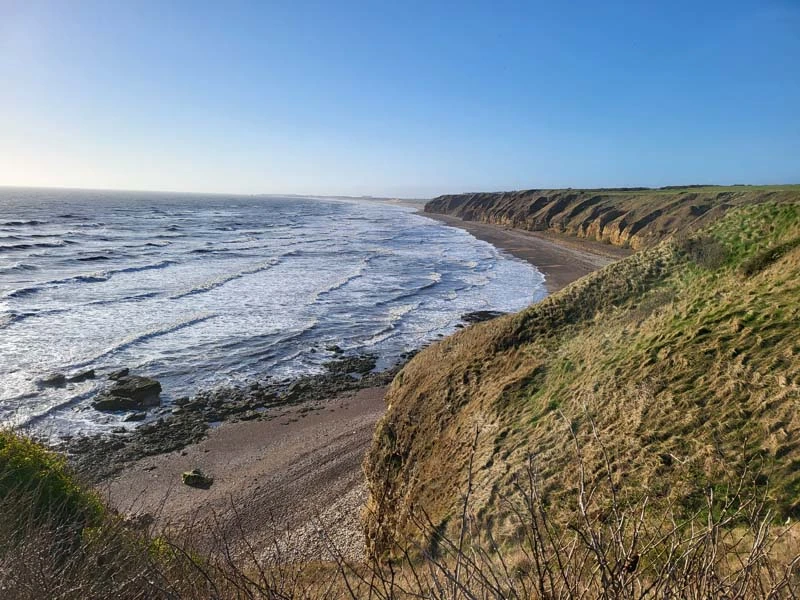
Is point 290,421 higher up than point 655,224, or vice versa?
point 655,224

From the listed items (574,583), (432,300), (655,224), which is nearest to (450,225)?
(655,224)

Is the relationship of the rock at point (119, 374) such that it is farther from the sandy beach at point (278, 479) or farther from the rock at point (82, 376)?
the sandy beach at point (278, 479)

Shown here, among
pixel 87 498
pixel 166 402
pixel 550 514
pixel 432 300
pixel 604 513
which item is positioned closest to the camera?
pixel 604 513

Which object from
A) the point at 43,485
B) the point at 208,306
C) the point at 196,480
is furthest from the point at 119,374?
the point at 43,485

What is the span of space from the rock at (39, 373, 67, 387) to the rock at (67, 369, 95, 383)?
0.24 meters

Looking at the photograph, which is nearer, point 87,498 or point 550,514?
point 550,514

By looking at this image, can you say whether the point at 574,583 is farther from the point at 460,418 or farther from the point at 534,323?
the point at 534,323

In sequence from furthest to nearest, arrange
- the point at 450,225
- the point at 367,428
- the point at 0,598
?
the point at 450,225 → the point at 367,428 → the point at 0,598

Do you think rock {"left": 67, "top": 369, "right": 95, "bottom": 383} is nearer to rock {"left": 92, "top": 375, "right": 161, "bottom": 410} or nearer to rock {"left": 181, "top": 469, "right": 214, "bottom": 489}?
rock {"left": 92, "top": 375, "right": 161, "bottom": 410}

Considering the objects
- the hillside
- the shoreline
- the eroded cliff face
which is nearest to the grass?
the hillside

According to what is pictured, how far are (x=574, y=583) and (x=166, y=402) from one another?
19832 millimetres

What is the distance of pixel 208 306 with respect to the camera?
109 feet

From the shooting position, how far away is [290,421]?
1873 cm

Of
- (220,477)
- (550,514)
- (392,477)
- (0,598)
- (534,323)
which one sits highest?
(534,323)
